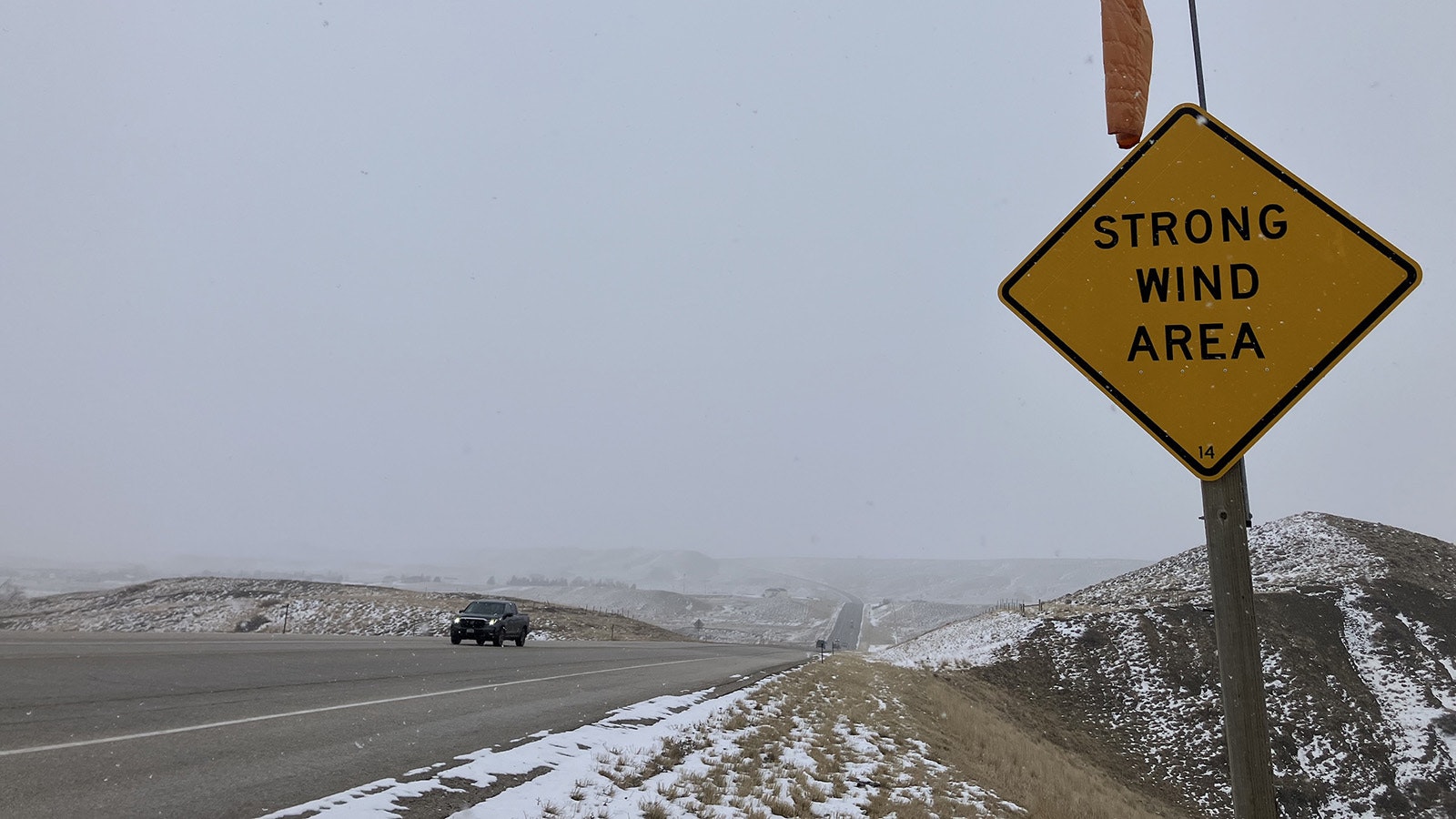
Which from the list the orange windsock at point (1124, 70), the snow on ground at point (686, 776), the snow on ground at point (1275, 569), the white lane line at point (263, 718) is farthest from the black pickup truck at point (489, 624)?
the snow on ground at point (1275, 569)

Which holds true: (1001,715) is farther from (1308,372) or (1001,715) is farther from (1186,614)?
(1308,372)

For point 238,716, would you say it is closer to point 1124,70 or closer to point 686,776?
point 686,776

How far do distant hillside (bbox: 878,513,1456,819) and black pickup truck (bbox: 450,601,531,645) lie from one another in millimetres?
15681

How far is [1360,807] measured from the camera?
21016mm

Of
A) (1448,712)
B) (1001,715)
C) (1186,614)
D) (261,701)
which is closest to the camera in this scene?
(261,701)

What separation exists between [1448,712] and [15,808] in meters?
35.3

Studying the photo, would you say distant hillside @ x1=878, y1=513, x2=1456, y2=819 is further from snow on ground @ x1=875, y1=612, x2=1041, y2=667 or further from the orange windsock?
the orange windsock

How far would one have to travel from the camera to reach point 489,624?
1011 inches

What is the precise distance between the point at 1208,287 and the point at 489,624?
26.2 meters

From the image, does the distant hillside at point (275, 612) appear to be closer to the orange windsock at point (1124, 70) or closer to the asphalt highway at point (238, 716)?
the asphalt highway at point (238, 716)

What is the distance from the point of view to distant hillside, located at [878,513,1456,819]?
22.1 m

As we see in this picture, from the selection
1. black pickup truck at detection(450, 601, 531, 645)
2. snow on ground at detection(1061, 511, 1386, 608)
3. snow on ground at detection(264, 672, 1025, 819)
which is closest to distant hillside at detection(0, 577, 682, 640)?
black pickup truck at detection(450, 601, 531, 645)

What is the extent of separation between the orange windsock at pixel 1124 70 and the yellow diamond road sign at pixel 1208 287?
26 centimetres

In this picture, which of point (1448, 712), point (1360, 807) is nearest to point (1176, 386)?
point (1360, 807)
